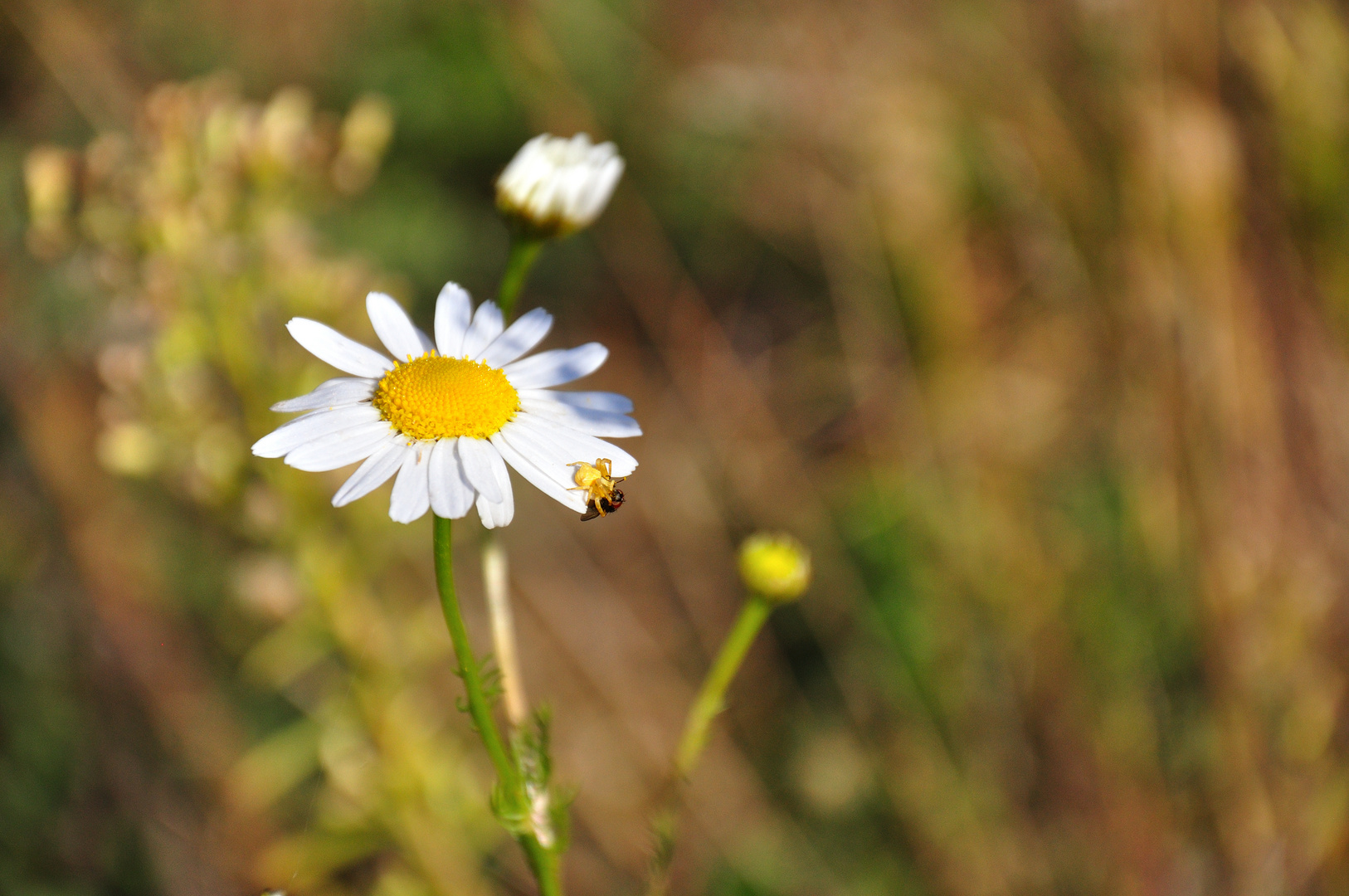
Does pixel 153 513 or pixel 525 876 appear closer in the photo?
pixel 525 876

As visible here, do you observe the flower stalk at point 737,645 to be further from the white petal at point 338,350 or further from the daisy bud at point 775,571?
the white petal at point 338,350

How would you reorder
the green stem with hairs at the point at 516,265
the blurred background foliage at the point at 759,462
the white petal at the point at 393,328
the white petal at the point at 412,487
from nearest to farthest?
the white petal at the point at 412,487, the white petal at the point at 393,328, the green stem with hairs at the point at 516,265, the blurred background foliage at the point at 759,462

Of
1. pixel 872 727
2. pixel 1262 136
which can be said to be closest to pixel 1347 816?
pixel 872 727

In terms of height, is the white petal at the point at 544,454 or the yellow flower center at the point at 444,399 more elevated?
the yellow flower center at the point at 444,399

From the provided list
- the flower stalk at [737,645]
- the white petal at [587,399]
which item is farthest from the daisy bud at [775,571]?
the white petal at [587,399]

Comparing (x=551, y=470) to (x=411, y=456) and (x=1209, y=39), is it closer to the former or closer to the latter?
(x=411, y=456)
